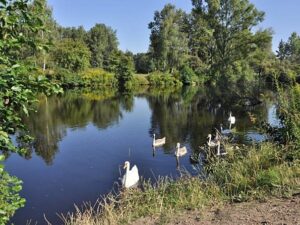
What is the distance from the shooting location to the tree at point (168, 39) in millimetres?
70562

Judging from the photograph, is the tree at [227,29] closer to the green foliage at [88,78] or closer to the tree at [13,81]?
the green foliage at [88,78]

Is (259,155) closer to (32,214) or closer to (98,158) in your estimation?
(32,214)

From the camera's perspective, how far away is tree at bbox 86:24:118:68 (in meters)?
86.3

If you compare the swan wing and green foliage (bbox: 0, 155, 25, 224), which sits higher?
green foliage (bbox: 0, 155, 25, 224)

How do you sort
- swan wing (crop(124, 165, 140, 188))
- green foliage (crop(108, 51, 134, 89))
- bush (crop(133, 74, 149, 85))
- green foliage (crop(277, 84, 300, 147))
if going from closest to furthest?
green foliage (crop(277, 84, 300, 147))
swan wing (crop(124, 165, 140, 188))
green foliage (crop(108, 51, 134, 89))
bush (crop(133, 74, 149, 85))

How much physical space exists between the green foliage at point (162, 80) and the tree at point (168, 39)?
11.3ft

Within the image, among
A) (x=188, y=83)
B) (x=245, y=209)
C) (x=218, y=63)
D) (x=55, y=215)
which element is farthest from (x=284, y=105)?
(x=188, y=83)

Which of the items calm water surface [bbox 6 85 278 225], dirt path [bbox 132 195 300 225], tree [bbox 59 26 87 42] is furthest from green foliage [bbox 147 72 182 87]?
dirt path [bbox 132 195 300 225]

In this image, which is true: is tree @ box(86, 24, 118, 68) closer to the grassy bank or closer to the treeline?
the treeline

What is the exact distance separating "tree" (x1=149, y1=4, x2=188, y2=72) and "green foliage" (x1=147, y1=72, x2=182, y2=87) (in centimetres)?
343

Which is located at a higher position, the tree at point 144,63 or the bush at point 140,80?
the tree at point 144,63

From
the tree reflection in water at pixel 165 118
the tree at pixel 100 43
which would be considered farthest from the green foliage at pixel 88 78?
the tree reflection in water at pixel 165 118

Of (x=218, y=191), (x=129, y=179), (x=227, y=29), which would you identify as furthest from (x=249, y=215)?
(x=227, y=29)

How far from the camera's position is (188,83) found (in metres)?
73.4
